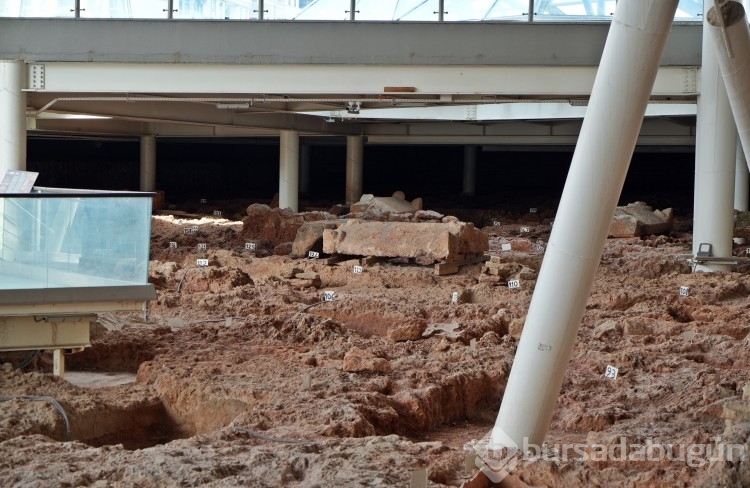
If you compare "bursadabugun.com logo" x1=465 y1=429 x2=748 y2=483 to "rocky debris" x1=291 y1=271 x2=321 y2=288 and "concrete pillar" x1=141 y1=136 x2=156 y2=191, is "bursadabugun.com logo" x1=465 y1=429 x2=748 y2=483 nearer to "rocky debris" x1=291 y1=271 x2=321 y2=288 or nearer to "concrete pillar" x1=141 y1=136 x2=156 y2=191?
"rocky debris" x1=291 y1=271 x2=321 y2=288

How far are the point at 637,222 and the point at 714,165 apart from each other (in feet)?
16.6

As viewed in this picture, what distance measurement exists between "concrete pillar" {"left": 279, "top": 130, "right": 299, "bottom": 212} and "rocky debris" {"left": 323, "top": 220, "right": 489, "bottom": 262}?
7.31 m

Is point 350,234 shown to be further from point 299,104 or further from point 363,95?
point 299,104

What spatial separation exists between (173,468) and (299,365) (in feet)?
12.0

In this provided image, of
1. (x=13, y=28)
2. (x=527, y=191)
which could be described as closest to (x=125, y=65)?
(x=13, y=28)

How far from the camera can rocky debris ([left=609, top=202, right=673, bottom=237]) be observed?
19.5 m

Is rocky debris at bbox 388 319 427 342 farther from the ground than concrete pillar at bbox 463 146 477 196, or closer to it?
closer to it

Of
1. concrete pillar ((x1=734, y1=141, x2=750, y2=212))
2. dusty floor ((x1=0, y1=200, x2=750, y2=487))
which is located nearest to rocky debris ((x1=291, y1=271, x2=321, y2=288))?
dusty floor ((x1=0, y1=200, x2=750, y2=487))

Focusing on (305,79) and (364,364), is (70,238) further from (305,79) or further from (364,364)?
(305,79)

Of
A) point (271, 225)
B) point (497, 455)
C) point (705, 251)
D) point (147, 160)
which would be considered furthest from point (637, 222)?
point (147, 160)

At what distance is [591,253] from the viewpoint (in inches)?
217

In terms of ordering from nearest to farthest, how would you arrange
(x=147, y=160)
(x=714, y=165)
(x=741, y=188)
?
(x=714, y=165), (x=741, y=188), (x=147, y=160)

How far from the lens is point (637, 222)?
770 inches

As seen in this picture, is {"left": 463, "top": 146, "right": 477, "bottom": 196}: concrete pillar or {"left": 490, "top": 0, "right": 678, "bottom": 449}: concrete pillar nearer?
{"left": 490, "top": 0, "right": 678, "bottom": 449}: concrete pillar
